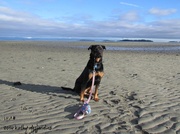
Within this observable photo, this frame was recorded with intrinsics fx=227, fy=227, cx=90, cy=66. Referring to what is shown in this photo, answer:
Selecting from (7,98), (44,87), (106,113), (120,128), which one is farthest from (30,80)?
(120,128)

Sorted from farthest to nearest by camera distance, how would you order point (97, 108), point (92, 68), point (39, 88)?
1. point (39, 88)
2. point (92, 68)
3. point (97, 108)

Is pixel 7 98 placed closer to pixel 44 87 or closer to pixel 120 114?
pixel 44 87

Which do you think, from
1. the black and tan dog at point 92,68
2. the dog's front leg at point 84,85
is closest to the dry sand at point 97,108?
the dog's front leg at point 84,85

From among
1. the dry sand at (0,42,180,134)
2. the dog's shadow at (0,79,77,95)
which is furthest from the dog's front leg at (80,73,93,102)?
the dog's shadow at (0,79,77,95)

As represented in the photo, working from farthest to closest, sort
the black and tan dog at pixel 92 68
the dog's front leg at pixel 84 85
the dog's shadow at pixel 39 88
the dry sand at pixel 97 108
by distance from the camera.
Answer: the dog's shadow at pixel 39 88 → the dog's front leg at pixel 84 85 → the black and tan dog at pixel 92 68 → the dry sand at pixel 97 108

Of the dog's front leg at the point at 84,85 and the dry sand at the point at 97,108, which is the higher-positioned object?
the dog's front leg at the point at 84,85

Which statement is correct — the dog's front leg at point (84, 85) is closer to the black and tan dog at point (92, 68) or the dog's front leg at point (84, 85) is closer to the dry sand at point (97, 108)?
the black and tan dog at point (92, 68)

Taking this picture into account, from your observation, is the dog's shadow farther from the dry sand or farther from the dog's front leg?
the dog's front leg

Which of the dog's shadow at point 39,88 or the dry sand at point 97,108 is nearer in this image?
the dry sand at point 97,108

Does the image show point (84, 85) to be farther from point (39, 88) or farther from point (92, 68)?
point (39, 88)

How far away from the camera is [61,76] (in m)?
10.6

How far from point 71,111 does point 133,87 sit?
3.46 metres

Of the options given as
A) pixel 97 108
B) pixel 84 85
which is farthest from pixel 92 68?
pixel 97 108

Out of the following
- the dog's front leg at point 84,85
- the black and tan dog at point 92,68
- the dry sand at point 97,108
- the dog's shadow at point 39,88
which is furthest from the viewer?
the dog's shadow at point 39,88
